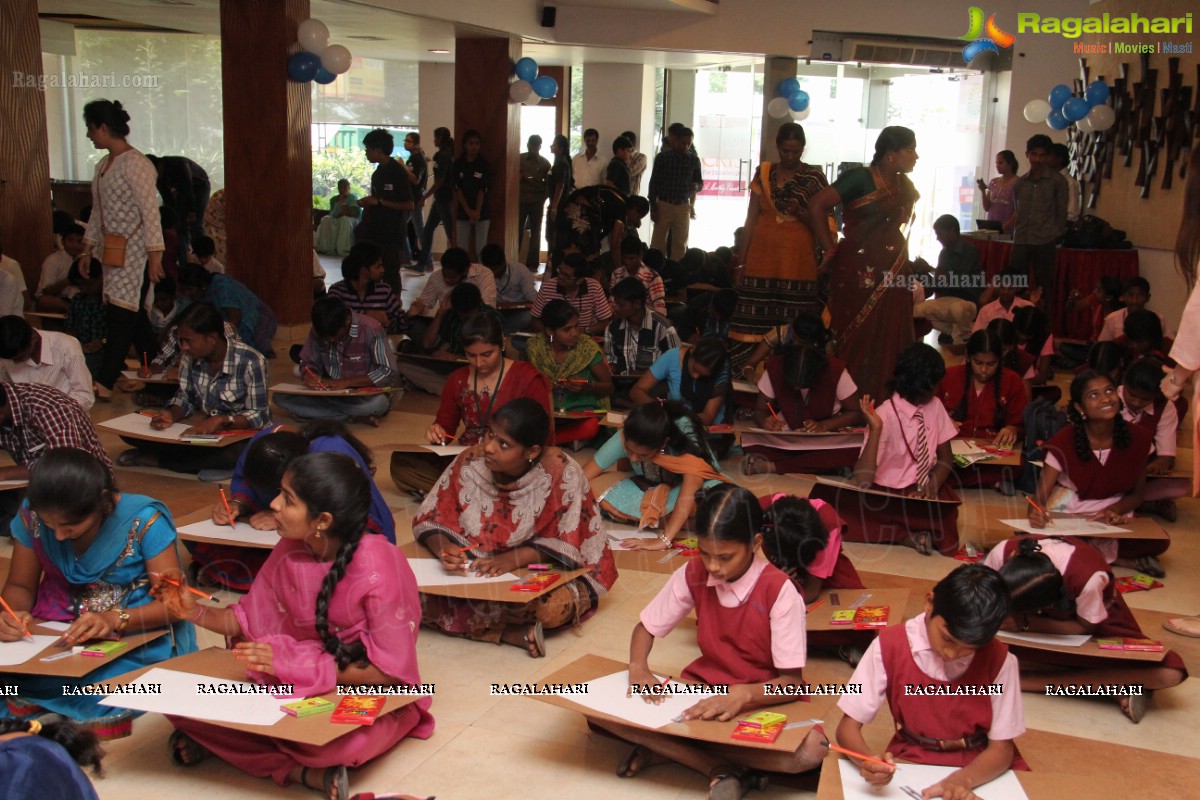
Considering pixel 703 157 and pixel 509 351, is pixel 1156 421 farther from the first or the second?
pixel 703 157

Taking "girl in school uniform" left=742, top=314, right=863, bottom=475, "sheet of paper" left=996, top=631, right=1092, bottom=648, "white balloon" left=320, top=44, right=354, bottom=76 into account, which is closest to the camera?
"sheet of paper" left=996, top=631, right=1092, bottom=648

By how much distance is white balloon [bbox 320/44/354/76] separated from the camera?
350 inches

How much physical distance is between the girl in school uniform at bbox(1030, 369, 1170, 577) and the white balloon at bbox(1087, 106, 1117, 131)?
757cm

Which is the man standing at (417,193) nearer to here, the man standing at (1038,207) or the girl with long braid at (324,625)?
the man standing at (1038,207)

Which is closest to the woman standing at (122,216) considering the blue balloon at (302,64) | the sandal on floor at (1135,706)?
the blue balloon at (302,64)

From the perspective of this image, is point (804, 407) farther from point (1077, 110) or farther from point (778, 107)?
point (778, 107)

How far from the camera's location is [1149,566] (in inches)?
185

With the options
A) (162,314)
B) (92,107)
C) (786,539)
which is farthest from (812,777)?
(162,314)

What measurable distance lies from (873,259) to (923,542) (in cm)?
196

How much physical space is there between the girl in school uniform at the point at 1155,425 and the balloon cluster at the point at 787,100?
831 centimetres

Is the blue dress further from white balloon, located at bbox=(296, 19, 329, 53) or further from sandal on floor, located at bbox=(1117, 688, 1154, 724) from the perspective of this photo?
white balloon, located at bbox=(296, 19, 329, 53)

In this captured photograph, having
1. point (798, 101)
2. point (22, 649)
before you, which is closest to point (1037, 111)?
point (798, 101)

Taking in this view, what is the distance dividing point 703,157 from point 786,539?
49.1 feet

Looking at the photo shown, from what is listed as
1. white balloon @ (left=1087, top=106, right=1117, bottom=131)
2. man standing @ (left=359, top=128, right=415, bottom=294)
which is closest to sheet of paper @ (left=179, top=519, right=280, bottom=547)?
man standing @ (left=359, top=128, right=415, bottom=294)
